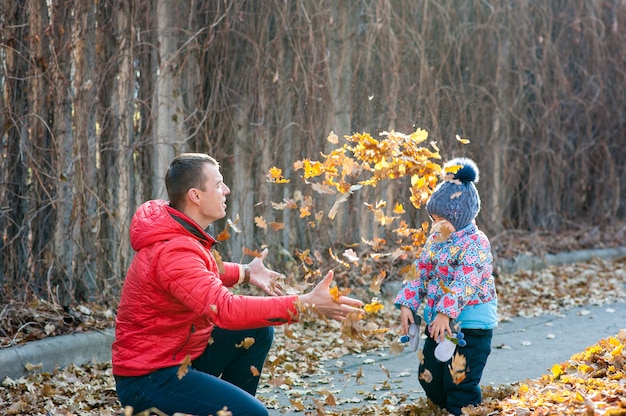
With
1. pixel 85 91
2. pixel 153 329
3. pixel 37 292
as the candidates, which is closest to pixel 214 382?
pixel 153 329

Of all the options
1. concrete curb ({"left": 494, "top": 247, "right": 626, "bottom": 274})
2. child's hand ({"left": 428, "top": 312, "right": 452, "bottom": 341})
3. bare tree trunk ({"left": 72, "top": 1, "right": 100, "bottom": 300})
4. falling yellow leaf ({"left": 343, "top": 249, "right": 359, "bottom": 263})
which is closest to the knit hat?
child's hand ({"left": 428, "top": 312, "right": 452, "bottom": 341})

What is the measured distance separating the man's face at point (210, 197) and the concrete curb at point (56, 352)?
1.73m

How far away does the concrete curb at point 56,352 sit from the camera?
457 cm

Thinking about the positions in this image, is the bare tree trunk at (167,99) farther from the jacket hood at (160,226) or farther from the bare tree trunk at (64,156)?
the jacket hood at (160,226)

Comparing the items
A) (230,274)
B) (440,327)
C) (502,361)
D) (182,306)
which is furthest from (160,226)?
(502,361)

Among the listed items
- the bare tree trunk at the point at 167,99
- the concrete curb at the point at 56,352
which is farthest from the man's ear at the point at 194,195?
the bare tree trunk at the point at 167,99

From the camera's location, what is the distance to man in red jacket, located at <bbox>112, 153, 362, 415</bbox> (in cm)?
315

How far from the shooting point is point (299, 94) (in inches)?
280

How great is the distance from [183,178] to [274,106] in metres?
3.66

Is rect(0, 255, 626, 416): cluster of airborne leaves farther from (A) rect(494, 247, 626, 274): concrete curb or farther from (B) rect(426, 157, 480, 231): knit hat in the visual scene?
(A) rect(494, 247, 626, 274): concrete curb

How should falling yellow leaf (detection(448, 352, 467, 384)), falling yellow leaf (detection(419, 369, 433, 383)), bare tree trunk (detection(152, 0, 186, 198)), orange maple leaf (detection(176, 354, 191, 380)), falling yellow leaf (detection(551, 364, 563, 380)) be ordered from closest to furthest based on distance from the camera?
orange maple leaf (detection(176, 354, 191, 380)) → falling yellow leaf (detection(448, 352, 467, 384)) → falling yellow leaf (detection(419, 369, 433, 383)) → falling yellow leaf (detection(551, 364, 563, 380)) → bare tree trunk (detection(152, 0, 186, 198))

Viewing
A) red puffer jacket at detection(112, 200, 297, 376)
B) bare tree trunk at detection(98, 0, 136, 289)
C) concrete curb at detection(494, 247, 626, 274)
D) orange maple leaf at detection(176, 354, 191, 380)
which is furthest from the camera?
concrete curb at detection(494, 247, 626, 274)

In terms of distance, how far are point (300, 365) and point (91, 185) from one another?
192 centimetres

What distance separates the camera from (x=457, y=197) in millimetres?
4164
